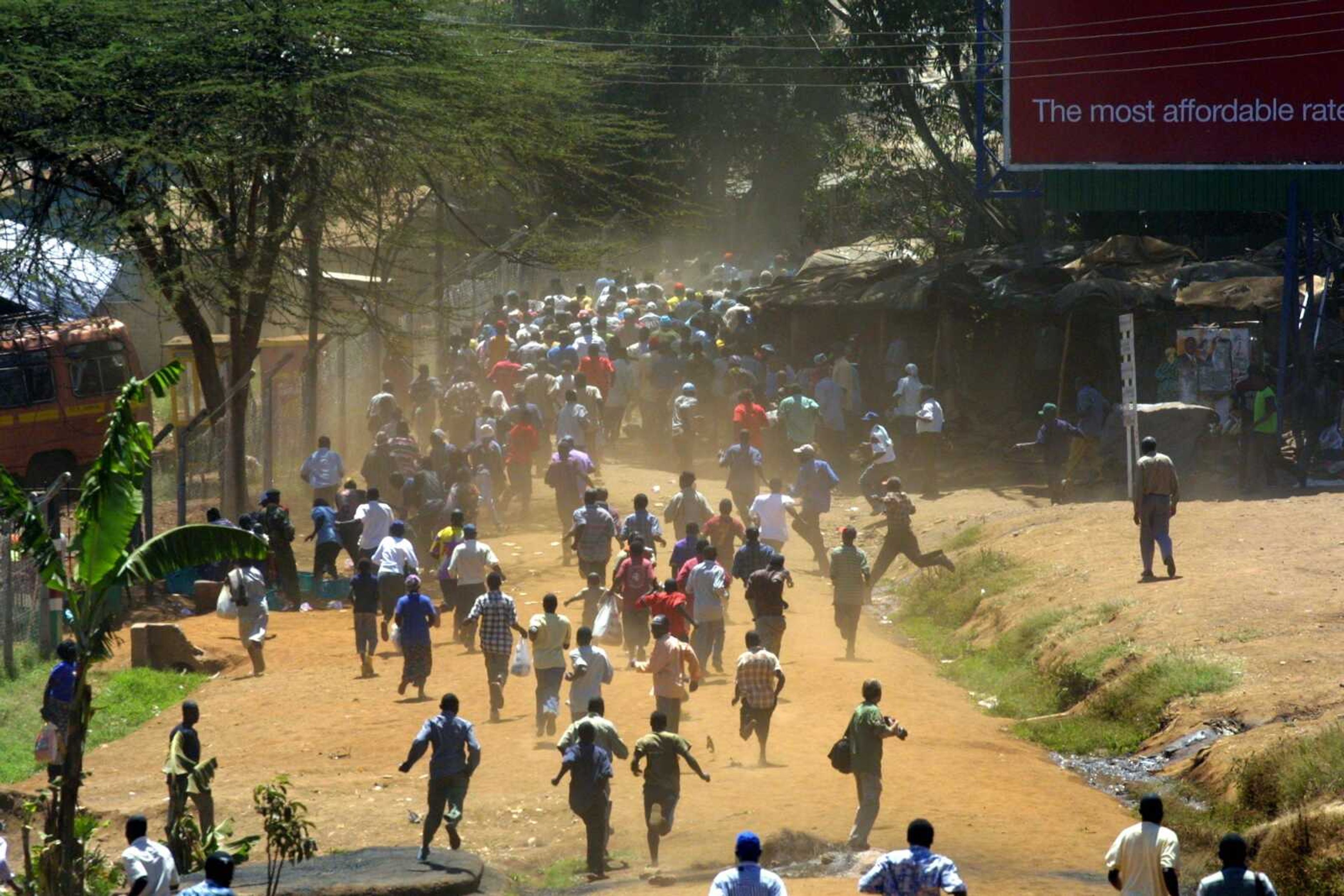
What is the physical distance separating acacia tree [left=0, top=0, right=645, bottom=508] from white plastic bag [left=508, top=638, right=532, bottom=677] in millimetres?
8733

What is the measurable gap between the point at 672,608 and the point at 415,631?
95.6 inches

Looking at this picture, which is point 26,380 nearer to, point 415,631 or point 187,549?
point 415,631

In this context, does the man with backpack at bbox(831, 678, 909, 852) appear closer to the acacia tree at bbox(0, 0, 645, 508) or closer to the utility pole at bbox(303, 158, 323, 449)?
the acacia tree at bbox(0, 0, 645, 508)

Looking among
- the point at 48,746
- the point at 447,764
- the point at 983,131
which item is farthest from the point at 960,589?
the point at 48,746

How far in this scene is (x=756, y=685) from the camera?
13.2 meters

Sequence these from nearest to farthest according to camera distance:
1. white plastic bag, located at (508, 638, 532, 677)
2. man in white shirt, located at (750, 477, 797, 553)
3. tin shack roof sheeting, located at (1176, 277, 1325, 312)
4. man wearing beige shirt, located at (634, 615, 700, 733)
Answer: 1. man wearing beige shirt, located at (634, 615, 700, 733)
2. white plastic bag, located at (508, 638, 532, 677)
3. man in white shirt, located at (750, 477, 797, 553)
4. tin shack roof sheeting, located at (1176, 277, 1325, 312)

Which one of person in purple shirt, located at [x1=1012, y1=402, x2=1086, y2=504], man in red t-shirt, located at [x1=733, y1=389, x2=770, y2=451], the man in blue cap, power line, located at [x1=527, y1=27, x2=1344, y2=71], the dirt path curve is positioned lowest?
the dirt path curve

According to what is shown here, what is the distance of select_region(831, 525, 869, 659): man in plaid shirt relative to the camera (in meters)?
16.4

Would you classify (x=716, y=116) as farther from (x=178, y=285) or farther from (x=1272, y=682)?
(x=1272, y=682)

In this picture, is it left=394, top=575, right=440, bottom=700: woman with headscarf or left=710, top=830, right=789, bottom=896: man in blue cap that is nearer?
left=710, top=830, right=789, bottom=896: man in blue cap

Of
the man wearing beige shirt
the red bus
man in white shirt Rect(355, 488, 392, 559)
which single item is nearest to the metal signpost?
the man wearing beige shirt

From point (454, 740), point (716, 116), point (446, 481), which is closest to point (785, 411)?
point (446, 481)

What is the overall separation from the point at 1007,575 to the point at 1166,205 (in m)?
7.13

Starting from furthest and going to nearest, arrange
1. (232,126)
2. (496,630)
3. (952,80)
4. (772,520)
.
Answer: (952,80) → (232,126) → (772,520) → (496,630)
